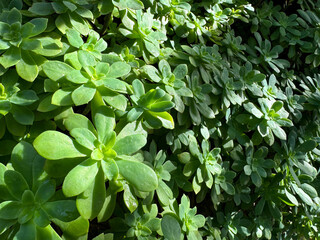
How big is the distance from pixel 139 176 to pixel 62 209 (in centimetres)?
24

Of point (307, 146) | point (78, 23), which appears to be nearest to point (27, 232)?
point (78, 23)

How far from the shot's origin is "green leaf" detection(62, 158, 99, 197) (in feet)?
3.05

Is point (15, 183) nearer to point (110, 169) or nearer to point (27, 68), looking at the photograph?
point (110, 169)

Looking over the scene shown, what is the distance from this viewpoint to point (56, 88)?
1182 millimetres

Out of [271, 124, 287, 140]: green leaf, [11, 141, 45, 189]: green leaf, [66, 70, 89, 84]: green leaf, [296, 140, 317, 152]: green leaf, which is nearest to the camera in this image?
[11, 141, 45, 189]: green leaf

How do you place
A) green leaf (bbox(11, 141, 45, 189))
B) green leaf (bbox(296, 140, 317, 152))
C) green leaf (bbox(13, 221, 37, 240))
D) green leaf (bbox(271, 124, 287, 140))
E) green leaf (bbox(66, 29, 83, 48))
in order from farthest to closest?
1. green leaf (bbox(296, 140, 317, 152))
2. green leaf (bbox(271, 124, 287, 140))
3. green leaf (bbox(66, 29, 83, 48))
4. green leaf (bbox(11, 141, 45, 189))
5. green leaf (bbox(13, 221, 37, 240))

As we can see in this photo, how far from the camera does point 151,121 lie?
4.05 ft

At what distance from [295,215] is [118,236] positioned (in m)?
1.28

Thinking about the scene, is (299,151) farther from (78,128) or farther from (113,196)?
(78,128)

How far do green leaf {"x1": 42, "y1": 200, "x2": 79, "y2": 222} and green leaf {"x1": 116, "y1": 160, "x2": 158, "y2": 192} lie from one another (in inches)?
6.9

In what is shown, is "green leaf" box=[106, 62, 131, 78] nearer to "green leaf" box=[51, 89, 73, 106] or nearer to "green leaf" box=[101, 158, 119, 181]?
"green leaf" box=[51, 89, 73, 106]

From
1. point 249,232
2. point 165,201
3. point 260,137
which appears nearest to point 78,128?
point 165,201

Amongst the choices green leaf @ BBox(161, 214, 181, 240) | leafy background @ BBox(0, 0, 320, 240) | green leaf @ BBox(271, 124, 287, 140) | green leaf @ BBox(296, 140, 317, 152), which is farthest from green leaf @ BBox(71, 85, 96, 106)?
green leaf @ BBox(296, 140, 317, 152)

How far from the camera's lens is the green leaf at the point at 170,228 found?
1258 millimetres
